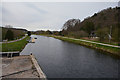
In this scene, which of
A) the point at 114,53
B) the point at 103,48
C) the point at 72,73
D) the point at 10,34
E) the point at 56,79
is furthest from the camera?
the point at 10,34

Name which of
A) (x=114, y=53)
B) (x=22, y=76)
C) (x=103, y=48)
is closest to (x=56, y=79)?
(x=22, y=76)

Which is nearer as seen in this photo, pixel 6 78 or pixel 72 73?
pixel 6 78

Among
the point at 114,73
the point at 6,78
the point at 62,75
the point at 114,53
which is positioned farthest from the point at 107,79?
the point at 114,53

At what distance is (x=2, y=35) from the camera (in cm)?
2031

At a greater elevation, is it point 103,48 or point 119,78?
point 103,48

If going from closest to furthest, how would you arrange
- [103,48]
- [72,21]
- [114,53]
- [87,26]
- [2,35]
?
[114,53]
[103,48]
[2,35]
[87,26]
[72,21]

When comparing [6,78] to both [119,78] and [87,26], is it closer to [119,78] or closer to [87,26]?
[119,78]

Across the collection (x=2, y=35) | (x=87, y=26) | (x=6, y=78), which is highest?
(x=87, y=26)

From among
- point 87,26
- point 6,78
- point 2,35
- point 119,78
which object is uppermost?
point 87,26

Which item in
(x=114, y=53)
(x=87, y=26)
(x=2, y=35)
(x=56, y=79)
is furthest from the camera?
(x=87, y=26)

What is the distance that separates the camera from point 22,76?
5.19 meters

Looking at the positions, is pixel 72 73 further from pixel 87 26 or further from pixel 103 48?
pixel 87 26

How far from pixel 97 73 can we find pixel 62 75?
2.70 metres

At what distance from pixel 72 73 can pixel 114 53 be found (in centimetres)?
880
